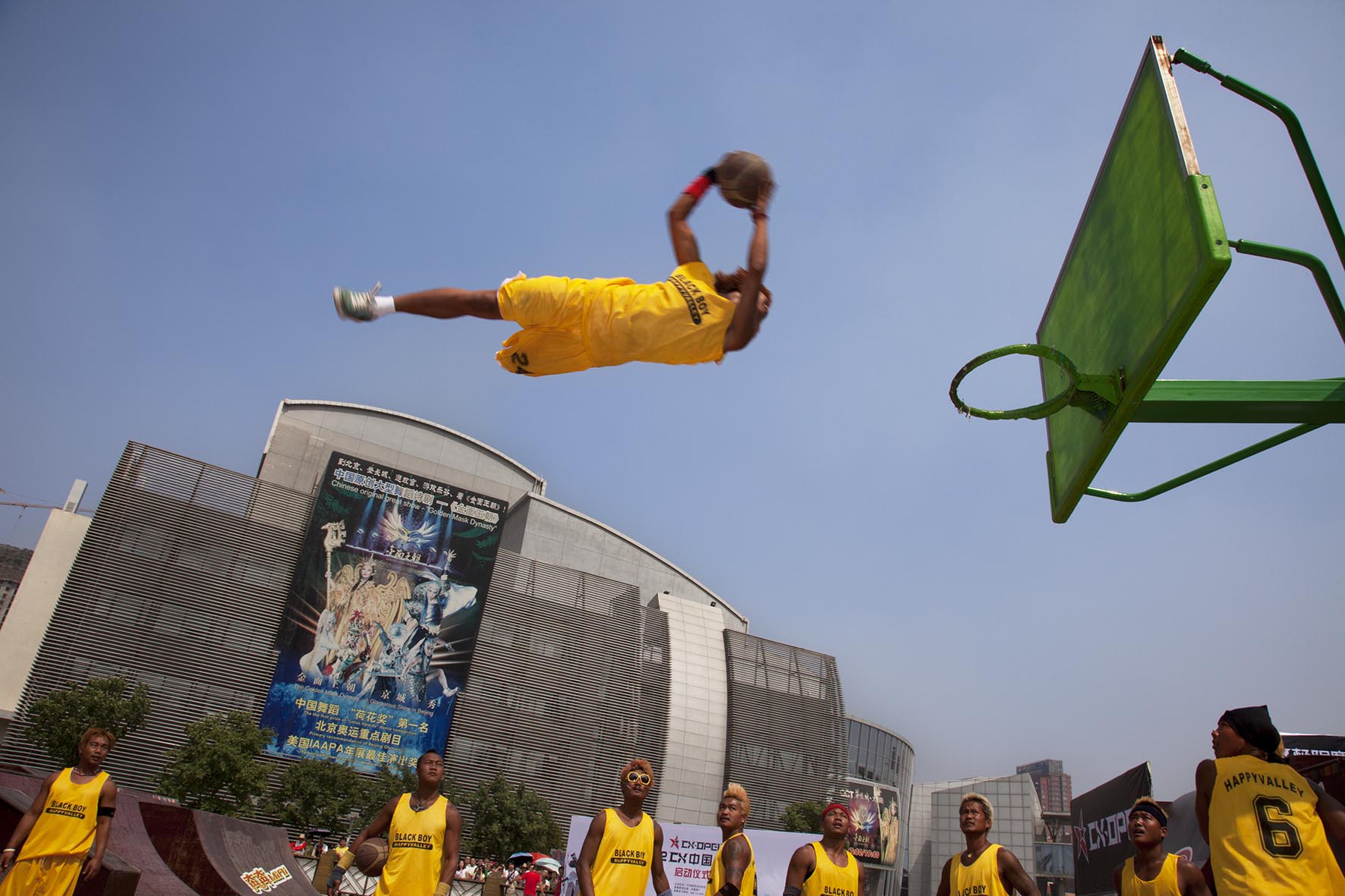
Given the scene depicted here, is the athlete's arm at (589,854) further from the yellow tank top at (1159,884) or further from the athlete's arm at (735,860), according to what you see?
the yellow tank top at (1159,884)

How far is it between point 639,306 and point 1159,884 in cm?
512

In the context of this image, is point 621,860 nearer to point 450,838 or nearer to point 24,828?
point 450,838

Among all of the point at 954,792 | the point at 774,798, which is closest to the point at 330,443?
the point at 774,798

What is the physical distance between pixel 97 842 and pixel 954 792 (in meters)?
81.6

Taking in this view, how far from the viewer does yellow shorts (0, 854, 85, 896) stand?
6641 mm

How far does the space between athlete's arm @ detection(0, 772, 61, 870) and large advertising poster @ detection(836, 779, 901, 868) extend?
170 ft

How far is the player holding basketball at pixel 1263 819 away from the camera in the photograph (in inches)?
162

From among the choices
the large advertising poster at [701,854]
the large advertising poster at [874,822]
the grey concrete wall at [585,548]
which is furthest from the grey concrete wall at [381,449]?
the large advertising poster at [701,854]

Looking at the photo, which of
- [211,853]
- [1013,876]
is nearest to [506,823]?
[211,853]

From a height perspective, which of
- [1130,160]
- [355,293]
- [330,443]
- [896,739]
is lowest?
[355,293]

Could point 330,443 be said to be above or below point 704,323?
above

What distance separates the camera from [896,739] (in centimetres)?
7188

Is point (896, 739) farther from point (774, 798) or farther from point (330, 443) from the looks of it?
point (330, 443)

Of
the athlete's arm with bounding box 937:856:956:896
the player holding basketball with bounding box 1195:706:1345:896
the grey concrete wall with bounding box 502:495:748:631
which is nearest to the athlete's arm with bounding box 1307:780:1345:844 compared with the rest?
the player holding basketball with bounding box 1195:706:1345:896
